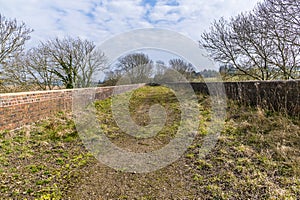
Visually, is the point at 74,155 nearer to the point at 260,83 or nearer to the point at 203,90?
the point at 260,83

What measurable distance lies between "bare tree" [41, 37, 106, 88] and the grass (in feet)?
36.2

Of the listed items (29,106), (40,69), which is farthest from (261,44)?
(40,69)

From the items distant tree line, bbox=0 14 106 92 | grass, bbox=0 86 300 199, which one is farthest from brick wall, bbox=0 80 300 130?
distant tree line, bbox=0 14 106 92

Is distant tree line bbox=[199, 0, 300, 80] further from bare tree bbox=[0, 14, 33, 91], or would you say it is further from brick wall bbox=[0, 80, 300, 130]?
bare tree bbox=[0, 14, 33, 91]

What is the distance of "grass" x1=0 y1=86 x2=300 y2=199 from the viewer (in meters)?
2.19

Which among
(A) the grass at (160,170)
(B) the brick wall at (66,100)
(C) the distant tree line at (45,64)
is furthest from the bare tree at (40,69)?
(A) the grass at (160,170)

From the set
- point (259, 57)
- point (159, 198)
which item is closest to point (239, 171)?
point (159, 198)

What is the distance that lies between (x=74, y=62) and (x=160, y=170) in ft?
48.3

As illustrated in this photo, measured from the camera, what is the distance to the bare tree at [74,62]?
14.2 meters

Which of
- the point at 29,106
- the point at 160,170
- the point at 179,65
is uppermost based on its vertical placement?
the point at 179,65

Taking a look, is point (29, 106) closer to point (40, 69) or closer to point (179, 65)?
point (179, 65)

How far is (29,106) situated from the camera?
435cm

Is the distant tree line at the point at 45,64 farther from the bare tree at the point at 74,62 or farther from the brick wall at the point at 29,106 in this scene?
the brick wall at the point at 29,106

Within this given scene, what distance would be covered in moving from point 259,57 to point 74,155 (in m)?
9.65
